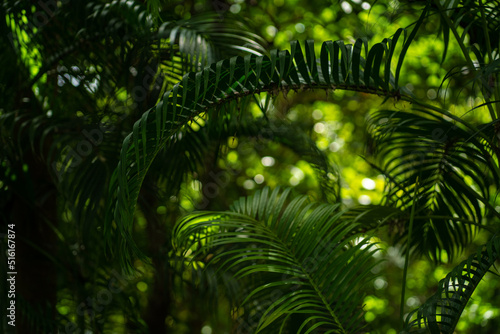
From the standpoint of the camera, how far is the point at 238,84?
1392mm

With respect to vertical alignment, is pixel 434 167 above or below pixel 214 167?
below

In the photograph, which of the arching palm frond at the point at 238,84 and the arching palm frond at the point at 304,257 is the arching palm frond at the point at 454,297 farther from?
the arching palm frond at the point at 238,84

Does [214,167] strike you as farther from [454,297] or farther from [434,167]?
[454,297]

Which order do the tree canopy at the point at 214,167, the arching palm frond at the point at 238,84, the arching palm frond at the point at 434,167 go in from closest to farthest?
the arching palm frond at the point at 238,84 < the tree canopy at the point at 214,167 < the arching palm frond at the point at 434,167

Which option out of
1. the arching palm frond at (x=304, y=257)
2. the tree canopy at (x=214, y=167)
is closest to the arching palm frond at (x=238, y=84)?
the tree canopy at (x=214, y=167)

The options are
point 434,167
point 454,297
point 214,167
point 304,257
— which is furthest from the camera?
point 214,167

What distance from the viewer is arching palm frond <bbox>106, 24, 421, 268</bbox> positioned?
123cm

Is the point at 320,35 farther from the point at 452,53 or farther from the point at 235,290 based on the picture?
the point at 235,290

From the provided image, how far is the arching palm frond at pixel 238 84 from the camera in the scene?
4.05ft

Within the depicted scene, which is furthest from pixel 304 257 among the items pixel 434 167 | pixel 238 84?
pixel 434 167

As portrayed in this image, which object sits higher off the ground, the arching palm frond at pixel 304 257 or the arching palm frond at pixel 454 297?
the arching palm frond at pixel 304 257

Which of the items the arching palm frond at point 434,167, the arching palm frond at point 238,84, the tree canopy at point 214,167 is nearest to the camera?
the arching palm frond at point 238,84

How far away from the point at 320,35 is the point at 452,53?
107 cm

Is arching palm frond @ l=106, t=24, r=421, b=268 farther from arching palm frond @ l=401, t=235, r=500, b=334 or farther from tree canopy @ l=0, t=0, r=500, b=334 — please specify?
arching palm frond @ l=401, t=235, r=500, b=334
